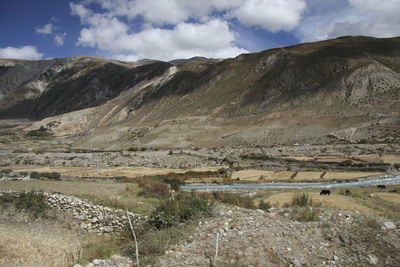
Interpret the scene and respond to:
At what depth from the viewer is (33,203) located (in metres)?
14.2

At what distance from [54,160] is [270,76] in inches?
3321

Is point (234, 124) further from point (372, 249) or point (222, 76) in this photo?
point (372, 249)

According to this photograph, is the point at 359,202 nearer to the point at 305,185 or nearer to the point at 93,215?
the point at 305,185

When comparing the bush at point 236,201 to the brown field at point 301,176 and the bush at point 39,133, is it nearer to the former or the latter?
the brown field at point 301,176

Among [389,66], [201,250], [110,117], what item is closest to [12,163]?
[201,250]

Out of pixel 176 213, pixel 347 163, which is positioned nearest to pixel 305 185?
pixel 347 163

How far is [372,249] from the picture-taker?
25.9 feet

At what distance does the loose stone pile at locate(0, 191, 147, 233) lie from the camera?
12.6m

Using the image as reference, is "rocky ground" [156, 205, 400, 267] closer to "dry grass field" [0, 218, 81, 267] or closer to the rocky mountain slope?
"dry grass field" [0, 218, 81, 267]

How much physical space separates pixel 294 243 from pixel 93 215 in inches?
358

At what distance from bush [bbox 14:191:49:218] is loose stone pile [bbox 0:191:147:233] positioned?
28 cm

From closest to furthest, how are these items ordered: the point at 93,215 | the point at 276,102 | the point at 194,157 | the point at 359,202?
the point at 93,215, the point at 359,202, the point at 194,157, the point at 276,102

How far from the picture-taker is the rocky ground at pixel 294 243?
7613 millimetres

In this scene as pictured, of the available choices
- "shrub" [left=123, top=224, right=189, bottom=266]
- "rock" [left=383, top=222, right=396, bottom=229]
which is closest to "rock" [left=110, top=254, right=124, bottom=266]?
"shrub" [left=123, top=224, right=189, bottom=266]
